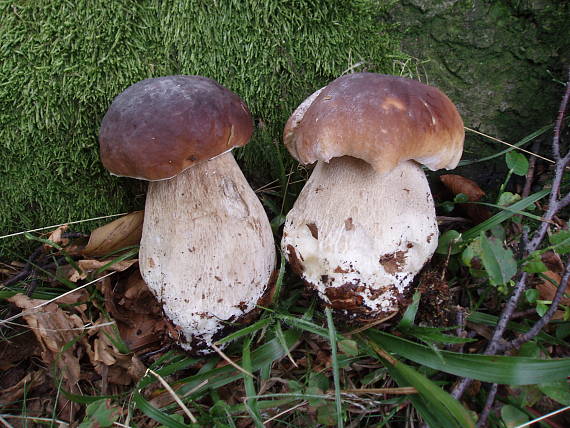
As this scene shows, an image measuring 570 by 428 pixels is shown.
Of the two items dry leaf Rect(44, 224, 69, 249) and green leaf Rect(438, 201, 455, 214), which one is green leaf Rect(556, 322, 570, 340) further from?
dry leaf Rect(44, 224, 69, 249)

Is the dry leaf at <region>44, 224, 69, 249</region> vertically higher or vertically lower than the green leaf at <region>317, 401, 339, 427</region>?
higher

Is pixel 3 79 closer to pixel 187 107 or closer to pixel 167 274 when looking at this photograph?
pixel 187 107

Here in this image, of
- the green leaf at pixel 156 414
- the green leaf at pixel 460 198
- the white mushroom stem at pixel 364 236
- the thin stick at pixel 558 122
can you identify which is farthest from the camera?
the green leaf at pixel 460 198

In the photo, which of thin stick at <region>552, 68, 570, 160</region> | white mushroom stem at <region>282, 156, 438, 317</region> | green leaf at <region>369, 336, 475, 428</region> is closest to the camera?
green leaf at <region>369, 336, 475, 428</region>

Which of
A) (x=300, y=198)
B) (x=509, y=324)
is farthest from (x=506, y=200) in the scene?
(x=300, y=198)

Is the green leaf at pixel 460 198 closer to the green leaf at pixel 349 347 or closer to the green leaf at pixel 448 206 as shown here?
the green leaf at pixel 448 206

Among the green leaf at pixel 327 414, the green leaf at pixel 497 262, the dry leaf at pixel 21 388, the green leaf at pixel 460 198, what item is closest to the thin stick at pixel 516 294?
the green leaf at pixel 497 262

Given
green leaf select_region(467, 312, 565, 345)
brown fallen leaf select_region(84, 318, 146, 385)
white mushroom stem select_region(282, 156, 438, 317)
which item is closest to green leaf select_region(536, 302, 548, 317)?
green leaf select_region(467, 312, 565, 345)
